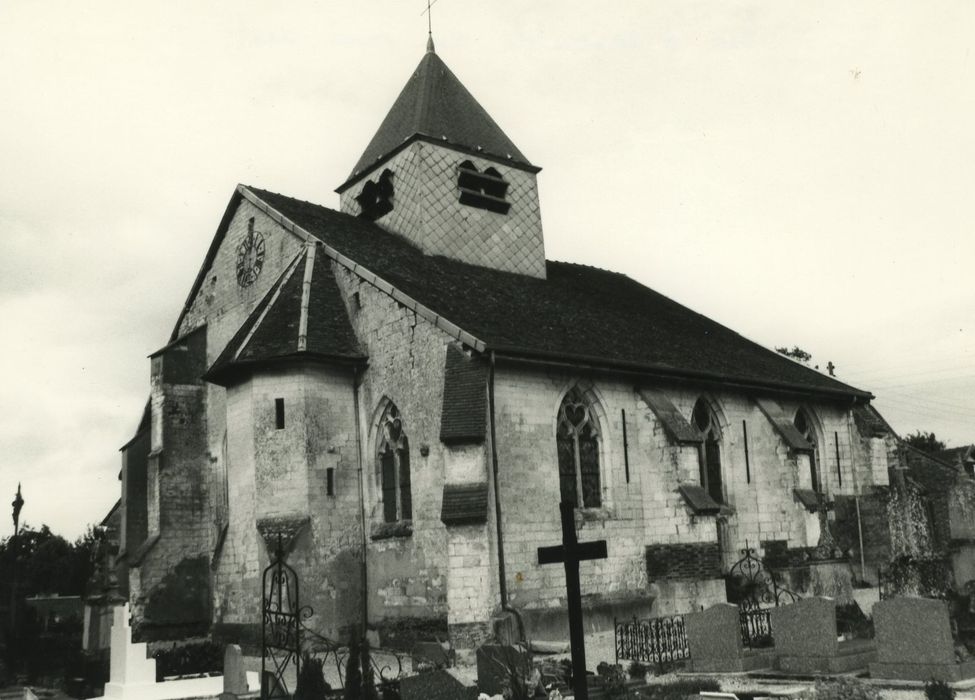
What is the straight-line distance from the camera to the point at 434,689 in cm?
1270

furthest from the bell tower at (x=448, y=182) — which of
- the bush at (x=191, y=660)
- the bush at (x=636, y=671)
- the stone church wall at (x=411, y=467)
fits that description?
the bush at (x=636, y=671)

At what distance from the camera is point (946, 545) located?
32844 mm

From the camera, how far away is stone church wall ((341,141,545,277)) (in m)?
26.5

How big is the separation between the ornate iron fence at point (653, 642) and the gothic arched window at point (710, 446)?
7883 mm

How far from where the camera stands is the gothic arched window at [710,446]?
24.4m

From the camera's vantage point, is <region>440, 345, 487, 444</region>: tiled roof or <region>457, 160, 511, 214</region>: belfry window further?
<region>457, 160, 511, 214</region>: belfry window

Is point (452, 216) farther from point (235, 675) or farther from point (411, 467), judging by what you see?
point (235, 675)

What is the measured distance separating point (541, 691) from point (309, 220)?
15.2 m

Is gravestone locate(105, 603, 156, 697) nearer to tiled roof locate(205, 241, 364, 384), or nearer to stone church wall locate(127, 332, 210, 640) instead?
stone church wall locate(127, 332, 210, 640)

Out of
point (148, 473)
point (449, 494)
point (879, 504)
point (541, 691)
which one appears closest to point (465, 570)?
point (449, 494)

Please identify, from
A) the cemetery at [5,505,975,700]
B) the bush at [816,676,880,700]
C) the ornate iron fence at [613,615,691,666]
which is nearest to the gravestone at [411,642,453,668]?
the cemetery at [5,505,975,700]

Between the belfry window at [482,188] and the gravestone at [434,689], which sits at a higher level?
the belfry window at [482,188]

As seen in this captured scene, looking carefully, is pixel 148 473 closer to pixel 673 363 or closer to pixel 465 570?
pixel 465 570

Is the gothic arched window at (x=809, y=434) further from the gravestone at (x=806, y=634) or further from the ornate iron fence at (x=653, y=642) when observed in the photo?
the gravestone at (x=806, y=634)
